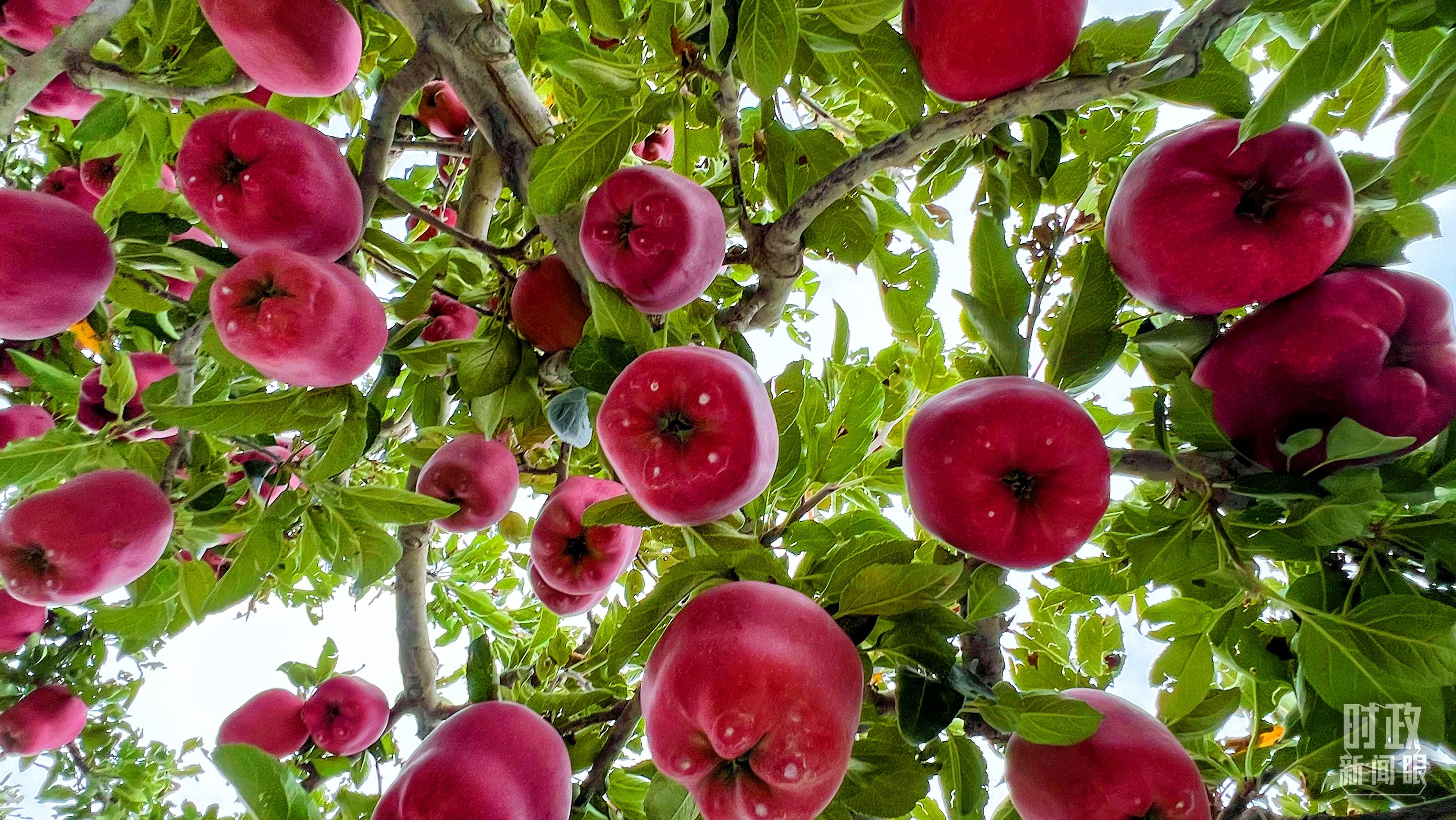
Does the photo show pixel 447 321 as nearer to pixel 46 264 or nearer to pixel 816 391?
pixel 46 264

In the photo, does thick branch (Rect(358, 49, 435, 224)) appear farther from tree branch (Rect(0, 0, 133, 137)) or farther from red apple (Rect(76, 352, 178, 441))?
red apple (Rect(76, 352, 178, 441))

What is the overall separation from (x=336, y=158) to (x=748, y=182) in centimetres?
55

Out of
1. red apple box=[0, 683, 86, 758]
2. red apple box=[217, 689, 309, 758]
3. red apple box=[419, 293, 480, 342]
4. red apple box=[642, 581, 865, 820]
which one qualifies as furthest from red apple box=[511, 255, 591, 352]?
red apple box=[0, 683, 86, 758]

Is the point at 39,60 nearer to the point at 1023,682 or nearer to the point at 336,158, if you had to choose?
the point at 336,158

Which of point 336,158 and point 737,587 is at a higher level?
point 336,158

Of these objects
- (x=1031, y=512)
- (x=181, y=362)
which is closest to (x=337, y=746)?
(x=181, y=362)

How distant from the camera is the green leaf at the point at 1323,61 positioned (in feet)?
1.59

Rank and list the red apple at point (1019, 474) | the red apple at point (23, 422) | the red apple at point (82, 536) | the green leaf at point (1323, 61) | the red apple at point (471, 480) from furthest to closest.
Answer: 1. the red apple at point (23, 422)
2. the red apple at point (471, 480)
3. the red apple at point (82, 536)
4. the red apple at point (1019, 474)
5. the green leaf at point (1323, 61)

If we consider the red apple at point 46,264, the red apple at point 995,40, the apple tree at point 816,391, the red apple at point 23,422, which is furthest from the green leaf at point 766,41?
the red apple at point 23,422

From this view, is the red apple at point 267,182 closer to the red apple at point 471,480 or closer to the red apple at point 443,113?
the red apple at point 471,480

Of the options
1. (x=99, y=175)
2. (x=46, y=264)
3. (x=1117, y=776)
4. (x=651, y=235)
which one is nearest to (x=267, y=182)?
(x=46, y=264)

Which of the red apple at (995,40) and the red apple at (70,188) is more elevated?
the red apple at (995,40)

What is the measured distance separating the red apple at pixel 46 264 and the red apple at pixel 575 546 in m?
0.58

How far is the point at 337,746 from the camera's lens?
3.84ft
